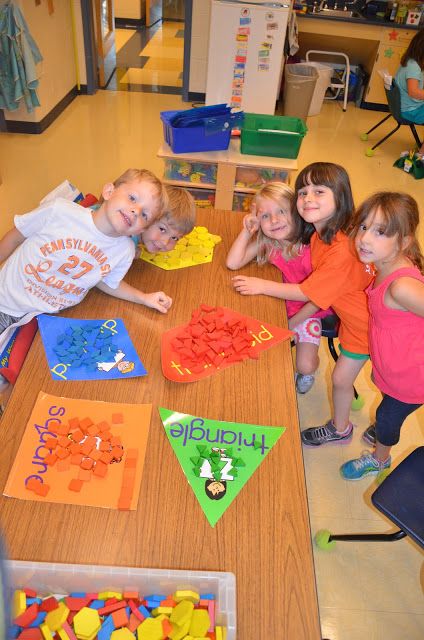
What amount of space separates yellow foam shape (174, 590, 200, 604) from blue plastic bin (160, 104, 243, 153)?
241 centimetres

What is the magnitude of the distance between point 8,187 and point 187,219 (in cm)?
262

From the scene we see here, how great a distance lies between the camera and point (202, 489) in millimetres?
1100

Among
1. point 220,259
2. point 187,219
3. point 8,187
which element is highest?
point 187,219

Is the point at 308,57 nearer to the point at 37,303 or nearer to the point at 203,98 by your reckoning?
the point at 203,98

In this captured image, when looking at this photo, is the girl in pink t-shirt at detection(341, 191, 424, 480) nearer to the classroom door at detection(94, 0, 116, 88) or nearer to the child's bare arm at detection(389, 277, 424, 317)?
the child's bare arm at detection(389, 277, 424, 317)

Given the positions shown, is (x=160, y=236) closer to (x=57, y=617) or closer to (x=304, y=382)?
(x=304, y=382)

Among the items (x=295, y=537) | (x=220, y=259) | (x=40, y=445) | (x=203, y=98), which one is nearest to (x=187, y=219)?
(x=220, y=259)

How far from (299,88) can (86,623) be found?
513 cm

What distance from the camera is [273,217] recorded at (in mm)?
1820

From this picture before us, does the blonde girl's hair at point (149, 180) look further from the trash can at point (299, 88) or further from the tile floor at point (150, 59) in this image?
the tile floor at point (150, 59)

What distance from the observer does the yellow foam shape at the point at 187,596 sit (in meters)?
0.94

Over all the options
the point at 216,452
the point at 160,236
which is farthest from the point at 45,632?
the point at 160,236

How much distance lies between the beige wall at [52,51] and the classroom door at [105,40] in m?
0.43

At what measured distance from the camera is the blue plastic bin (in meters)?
2.81
